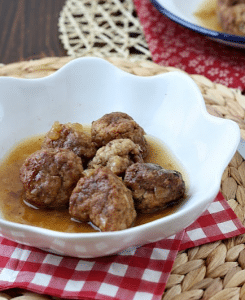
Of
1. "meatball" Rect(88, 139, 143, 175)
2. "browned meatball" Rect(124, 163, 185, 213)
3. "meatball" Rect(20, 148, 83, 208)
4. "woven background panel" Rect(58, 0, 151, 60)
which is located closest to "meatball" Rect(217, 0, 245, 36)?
"woven background panel" Rect(58, 0, 151, 60)

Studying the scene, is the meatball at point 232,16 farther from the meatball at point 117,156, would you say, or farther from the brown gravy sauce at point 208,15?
the meatball at point 117,156

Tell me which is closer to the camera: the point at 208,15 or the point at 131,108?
the point at 131,108

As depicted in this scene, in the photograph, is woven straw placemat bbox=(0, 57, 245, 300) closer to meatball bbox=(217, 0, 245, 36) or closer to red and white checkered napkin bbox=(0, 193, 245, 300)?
red and white checkered napkin bbox=(0, 193, 245, 300)

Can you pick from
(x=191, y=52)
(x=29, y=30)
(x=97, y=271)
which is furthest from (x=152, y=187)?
(x=29, y=30)

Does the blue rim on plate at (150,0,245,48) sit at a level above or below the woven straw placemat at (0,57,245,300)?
above

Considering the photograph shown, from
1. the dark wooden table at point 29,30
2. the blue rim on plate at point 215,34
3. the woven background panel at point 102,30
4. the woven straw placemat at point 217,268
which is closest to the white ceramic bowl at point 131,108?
the woven straw placemat at point 217,268

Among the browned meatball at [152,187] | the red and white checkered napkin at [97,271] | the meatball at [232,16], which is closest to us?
the red and white checkered napkin at [97,271]

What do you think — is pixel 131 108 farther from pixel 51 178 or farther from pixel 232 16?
pixel 232 16
